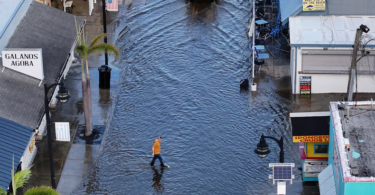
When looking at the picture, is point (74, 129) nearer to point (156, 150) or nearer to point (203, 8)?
point (156, 150)

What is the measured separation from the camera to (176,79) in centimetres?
3919

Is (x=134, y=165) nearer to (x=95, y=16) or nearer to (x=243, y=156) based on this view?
(x=243, y=156)

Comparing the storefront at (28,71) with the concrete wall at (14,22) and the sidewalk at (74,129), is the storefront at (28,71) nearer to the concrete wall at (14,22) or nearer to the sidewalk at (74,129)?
the concrete wall at (14,22)

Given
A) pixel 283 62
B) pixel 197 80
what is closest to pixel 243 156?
pixel 197 80

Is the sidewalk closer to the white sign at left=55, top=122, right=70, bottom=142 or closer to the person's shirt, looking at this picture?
the white sign at left=55, top=122, right=70, bottom=142

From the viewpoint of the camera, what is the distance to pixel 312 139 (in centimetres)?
2733

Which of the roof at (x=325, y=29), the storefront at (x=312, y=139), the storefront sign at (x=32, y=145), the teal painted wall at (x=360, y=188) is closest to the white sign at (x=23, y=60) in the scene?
the storefront sign at (x=32, y=145)

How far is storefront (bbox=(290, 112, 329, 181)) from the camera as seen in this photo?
89.6 feet

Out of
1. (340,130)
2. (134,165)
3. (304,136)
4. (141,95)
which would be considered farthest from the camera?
(141,95)

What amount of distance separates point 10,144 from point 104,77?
10.4 meters

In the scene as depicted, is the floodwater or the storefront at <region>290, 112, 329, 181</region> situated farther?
the floodwater

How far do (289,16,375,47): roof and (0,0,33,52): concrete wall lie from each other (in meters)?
14.6

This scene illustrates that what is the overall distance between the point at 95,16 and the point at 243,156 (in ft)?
72.6

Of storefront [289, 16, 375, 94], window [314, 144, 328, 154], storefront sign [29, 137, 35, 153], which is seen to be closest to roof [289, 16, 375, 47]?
storefront [289, 16, 375, 94]
